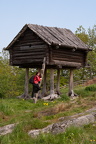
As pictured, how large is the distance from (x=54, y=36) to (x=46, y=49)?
1417 millimetres

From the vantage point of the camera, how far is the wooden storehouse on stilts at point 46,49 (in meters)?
16.0

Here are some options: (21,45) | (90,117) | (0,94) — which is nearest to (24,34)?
(21,45)

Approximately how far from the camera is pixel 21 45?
57.8 ft

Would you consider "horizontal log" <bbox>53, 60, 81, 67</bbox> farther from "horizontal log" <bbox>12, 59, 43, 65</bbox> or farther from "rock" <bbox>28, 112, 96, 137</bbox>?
"rock" <bbox>28, 112, 96, 137</bbox>

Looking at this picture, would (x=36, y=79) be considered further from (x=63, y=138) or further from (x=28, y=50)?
(x=63, y=138)

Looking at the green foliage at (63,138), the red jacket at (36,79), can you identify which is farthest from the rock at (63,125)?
the red jacket at (36,79)

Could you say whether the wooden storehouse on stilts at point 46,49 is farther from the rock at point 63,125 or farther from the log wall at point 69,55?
the rock at point 63,125

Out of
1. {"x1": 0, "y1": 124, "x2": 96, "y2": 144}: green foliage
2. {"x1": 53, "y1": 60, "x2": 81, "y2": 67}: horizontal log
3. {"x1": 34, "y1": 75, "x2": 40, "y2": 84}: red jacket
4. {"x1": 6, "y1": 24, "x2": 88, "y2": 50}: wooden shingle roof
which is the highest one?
{"x1": 6, "y1": 24, "x2": 88, "y2": 50}: wooden shingle roof

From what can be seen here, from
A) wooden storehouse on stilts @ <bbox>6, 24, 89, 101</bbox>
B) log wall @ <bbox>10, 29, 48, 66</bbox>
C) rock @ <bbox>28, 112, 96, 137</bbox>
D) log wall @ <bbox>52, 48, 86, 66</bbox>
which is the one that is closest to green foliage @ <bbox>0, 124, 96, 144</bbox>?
rock @ <bbox>28, 112, 96, 137</bbox>

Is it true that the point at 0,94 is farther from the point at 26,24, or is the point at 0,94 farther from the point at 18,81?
the point at 18,81

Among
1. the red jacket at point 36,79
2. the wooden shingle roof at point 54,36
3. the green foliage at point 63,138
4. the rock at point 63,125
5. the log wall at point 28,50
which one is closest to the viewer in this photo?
the green foliage at point 63,138

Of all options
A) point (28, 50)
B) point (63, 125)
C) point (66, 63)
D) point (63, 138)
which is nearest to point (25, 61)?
point (28, 50)

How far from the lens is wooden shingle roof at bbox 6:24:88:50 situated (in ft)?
52.4

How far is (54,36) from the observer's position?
16.8 metres
